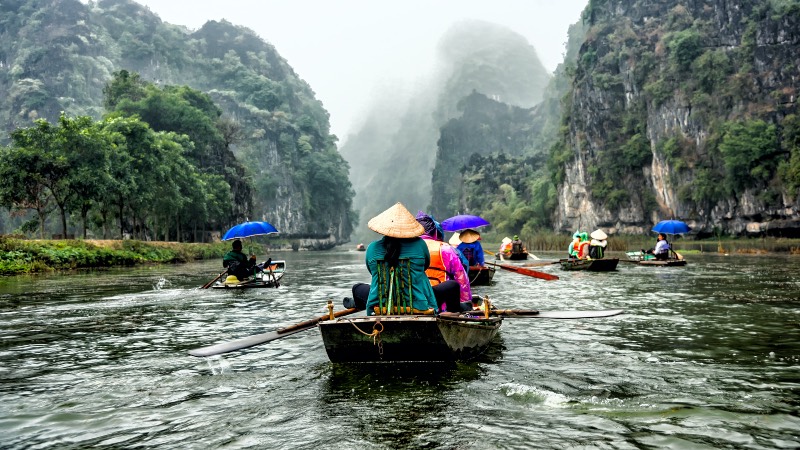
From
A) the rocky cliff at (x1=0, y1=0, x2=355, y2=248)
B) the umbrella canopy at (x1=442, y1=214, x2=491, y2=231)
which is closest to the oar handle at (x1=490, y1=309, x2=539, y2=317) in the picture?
the umbrella canopy at (x1=442, y1=214, x2=491, y2=231)

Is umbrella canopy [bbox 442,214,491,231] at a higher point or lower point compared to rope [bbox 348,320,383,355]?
higher

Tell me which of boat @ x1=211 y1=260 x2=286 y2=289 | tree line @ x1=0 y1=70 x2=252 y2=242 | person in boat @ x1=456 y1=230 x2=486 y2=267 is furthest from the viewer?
tree line @ x1=0 y1=70 x2=252 y2=242

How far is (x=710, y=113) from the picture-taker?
50.6m

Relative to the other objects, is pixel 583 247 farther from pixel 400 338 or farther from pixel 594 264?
pixel 400 338

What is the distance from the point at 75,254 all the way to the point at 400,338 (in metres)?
24.4

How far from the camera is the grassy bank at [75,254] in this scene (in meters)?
22.5

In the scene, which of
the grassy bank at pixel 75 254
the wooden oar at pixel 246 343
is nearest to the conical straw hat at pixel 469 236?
the wooden oar at pixel 246 343

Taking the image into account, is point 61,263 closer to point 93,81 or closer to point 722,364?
point 722,364

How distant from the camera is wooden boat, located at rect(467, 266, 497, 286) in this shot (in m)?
16.5

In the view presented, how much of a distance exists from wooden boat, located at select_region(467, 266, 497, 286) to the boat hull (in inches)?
389

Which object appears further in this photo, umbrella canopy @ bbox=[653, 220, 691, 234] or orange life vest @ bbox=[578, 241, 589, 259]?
umbrella canopy @ bbox=[653, 220, 691, 234]

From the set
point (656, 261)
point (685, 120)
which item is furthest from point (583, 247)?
point (685, 120)

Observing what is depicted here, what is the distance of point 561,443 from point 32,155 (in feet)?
95.3

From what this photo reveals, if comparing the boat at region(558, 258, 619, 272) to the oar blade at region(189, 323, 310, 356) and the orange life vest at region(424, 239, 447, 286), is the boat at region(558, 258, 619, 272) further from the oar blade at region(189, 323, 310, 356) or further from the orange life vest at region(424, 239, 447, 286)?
the oar blade at region(189, 323, 310, 356)
